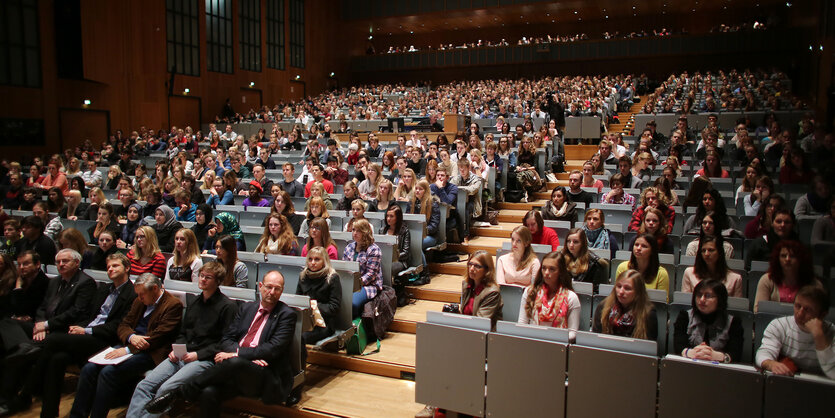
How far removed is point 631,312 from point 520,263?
2.82ft

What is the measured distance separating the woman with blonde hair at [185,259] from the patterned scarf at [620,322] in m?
2.63

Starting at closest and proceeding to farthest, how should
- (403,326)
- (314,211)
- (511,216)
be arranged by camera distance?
(403,326)
(314,211)
(511,216)

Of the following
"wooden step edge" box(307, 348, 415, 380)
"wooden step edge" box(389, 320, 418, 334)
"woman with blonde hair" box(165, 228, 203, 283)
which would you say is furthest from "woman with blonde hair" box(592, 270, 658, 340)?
"woman with blonde hair" box(165, 228, 203, 283)

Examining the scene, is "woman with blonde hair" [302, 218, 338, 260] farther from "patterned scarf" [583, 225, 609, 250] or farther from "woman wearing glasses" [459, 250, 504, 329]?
"patterned scarf" [583, 225, 609, 250]

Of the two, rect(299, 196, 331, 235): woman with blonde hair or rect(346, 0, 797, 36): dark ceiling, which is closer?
rect(299, 196, 331, 235): woman with blonde hair

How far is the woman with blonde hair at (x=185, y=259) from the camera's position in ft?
12.8

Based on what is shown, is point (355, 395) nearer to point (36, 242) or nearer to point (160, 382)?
point (160, 382)

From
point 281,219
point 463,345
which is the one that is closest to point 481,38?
point 281,219

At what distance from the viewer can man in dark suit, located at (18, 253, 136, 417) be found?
3311 mm

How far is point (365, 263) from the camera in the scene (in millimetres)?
3932

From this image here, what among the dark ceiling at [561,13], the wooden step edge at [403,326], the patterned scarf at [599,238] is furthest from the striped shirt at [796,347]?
the dark ceiling at [561,13]

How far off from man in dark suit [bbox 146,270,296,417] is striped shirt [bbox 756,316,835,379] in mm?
2240

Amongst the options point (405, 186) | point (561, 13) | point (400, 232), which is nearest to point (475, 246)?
point (405, 186)

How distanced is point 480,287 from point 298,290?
1.19m
